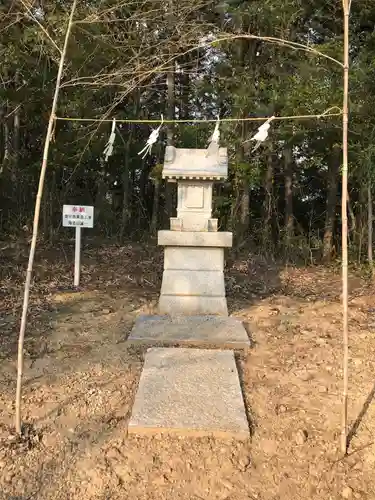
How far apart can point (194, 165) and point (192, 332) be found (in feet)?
6.27

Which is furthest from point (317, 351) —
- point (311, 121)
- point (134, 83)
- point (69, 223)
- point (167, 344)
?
point (311, 121)

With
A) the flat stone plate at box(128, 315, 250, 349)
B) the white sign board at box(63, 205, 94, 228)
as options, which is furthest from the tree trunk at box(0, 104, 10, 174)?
the flat stone plate at box(128, 315, 250, 349)

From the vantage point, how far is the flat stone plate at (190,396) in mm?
2637

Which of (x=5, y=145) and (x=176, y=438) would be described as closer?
(x=176, y=438)

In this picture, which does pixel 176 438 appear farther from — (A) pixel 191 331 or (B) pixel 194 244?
(B) pixel 194 244

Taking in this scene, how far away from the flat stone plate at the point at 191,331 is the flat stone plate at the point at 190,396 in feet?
0.91

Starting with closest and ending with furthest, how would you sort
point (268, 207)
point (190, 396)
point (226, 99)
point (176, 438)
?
1. point (176, 438)
2. point (190, 396)
3. point (226, 99)
4. point (268, 207)

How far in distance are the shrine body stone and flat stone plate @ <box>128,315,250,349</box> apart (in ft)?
0.82

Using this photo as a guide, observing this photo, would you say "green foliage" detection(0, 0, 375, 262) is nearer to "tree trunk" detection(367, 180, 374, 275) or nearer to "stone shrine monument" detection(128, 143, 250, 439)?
"tree trunk" detection(367, 180, 374, 275)

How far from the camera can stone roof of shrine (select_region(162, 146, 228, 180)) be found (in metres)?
5.05

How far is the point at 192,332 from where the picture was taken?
14.6 ft

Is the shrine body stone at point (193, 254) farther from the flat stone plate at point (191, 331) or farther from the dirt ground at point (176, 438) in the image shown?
the dirt ground at point (176, 438)

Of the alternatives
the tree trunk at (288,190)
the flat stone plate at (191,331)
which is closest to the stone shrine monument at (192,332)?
the flat stone plate at (191,331)

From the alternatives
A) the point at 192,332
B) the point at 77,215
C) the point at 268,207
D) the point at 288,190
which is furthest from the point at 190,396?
the point at 288,190
